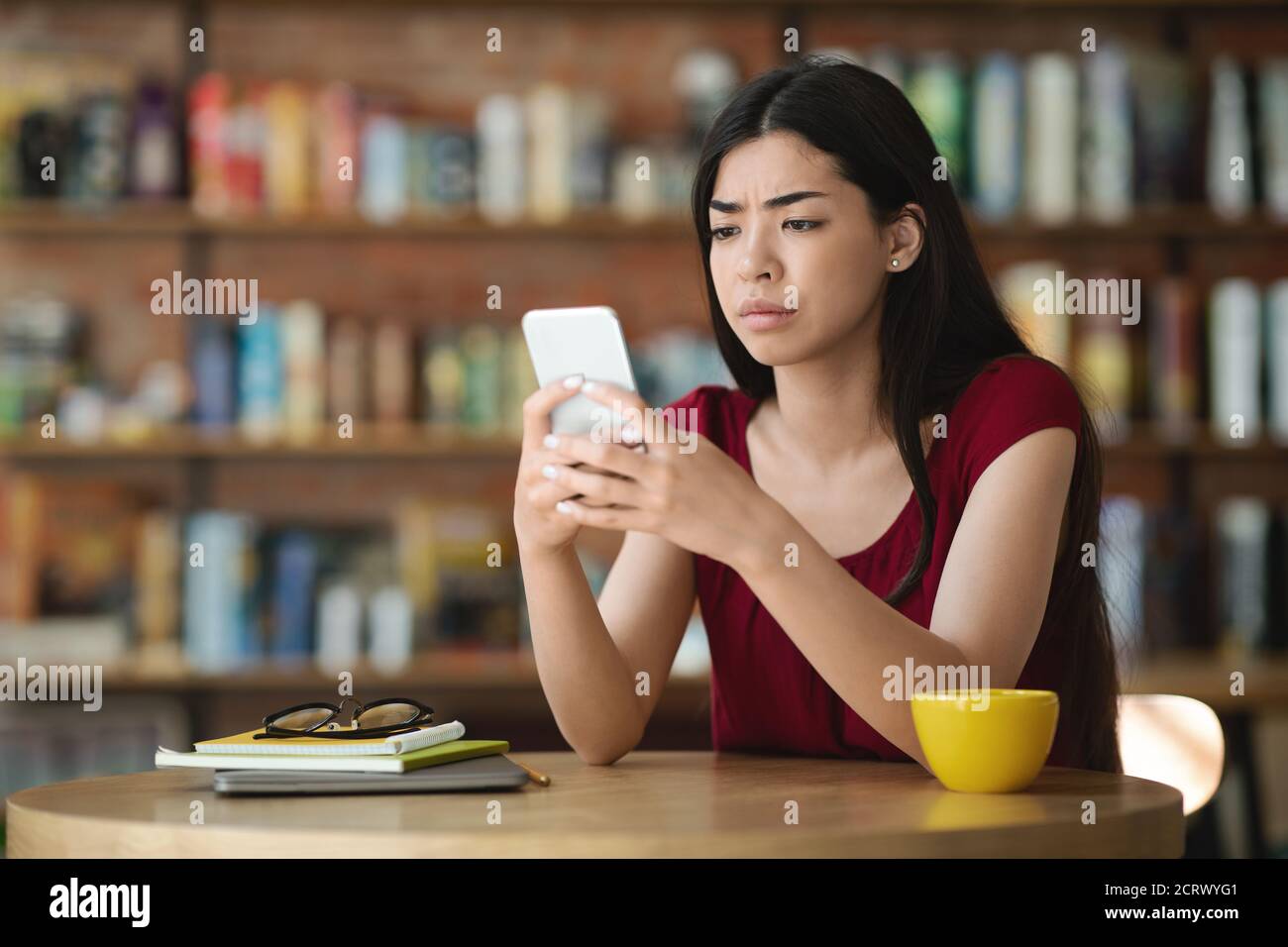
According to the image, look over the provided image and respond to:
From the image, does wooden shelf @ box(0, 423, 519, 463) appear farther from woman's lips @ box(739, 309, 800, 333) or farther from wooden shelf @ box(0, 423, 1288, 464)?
woman's lips @ box(739, 309, 800, 333)

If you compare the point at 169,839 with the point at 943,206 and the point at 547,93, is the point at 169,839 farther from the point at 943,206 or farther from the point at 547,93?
the point at 547,93

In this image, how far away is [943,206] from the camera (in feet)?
5.05

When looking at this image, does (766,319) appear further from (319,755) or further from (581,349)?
(319,755)

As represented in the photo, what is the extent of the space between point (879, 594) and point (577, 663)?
1.14ft

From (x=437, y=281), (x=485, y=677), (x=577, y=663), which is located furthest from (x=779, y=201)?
(x=437, y=281)

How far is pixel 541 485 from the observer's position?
116cm

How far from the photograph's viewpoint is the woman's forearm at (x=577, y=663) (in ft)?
4.26

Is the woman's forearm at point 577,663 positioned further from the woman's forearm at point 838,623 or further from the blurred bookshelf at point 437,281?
the blurred bookshelf at point 437,281

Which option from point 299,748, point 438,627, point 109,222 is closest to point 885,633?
point 299,748

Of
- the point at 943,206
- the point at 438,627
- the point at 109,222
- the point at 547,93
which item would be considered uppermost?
the point at 547,93

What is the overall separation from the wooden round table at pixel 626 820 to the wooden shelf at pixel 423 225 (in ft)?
6.80

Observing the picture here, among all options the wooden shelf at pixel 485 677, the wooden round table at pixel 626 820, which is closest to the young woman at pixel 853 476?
the wooden round table at pixel 626 820

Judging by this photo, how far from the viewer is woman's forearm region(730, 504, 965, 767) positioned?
110 cm

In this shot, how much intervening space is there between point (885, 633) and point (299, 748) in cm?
47
